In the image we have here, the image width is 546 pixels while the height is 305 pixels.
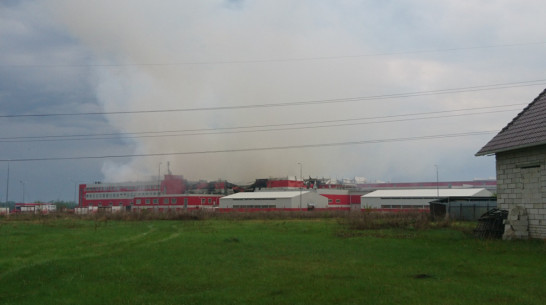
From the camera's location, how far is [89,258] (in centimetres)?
1766

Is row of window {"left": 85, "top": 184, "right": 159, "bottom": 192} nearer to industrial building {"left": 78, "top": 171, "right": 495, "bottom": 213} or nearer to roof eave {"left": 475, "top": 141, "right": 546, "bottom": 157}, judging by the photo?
industrial building {"left": 78, "top": 171, "right": 495, "bottom": 213}

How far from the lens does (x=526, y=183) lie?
21.9m

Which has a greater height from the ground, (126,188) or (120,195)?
(126,188)

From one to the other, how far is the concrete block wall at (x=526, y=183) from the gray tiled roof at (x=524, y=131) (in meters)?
0.50

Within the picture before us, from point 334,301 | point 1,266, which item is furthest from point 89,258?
point 334,301

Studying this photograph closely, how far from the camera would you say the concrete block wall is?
21.0 metres

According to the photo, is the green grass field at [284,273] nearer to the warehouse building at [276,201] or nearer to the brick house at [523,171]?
the brick house at [523,171]

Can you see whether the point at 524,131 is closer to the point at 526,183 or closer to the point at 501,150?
the point at 501,150

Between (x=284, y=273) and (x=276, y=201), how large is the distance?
68153 millimetres

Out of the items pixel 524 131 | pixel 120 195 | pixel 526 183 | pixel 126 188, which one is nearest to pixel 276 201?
pixel 126 188

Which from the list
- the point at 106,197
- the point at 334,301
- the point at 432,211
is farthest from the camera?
the point at 106,197

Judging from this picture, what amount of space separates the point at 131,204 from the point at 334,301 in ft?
313

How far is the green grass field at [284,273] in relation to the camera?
10.2 metres

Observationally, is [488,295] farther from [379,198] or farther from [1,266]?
[379,198]
